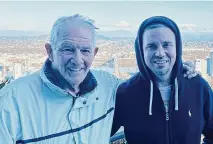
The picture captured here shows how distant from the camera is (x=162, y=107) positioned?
239 centimetres

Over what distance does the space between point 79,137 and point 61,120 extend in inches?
5.5


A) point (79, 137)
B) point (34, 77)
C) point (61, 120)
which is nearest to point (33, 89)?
point (34, 77)

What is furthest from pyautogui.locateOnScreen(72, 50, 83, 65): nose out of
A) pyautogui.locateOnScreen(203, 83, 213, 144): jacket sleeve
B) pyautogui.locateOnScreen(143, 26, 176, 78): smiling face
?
pyautogui.locateOnScreen(203, 83, 213, 144): jacket sleeve

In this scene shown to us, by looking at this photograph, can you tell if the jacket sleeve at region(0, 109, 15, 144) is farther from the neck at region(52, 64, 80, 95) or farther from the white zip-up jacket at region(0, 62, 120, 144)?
the neck at region(52, 64, 80, 95)

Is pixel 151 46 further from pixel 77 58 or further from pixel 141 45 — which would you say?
pixel 77 58

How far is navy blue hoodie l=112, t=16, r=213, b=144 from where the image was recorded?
237cm

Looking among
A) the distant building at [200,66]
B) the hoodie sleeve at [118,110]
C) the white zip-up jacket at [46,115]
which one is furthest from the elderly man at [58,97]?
the distant building at [200,66]

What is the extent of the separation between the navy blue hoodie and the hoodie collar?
33 centimetres

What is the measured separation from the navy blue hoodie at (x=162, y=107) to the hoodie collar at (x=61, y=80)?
1.10ft

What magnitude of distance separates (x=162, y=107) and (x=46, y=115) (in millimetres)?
819

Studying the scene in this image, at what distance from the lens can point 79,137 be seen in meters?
2.02

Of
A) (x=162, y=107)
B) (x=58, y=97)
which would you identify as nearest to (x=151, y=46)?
(x=162, y=107)

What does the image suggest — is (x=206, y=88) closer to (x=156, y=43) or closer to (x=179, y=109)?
(x=179, y=109)

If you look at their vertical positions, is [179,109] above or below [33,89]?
below
